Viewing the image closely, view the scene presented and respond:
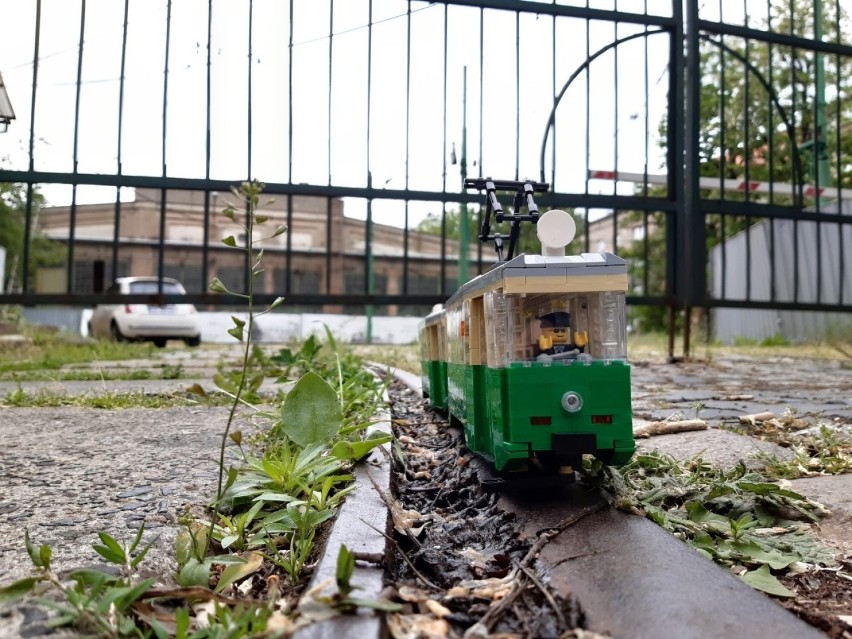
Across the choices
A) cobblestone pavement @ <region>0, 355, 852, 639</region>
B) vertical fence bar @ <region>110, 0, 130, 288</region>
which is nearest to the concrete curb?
cobblestone pavement @ <region>0, 355, 852, 639</region>

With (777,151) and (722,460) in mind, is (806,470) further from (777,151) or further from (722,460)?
(777,151)

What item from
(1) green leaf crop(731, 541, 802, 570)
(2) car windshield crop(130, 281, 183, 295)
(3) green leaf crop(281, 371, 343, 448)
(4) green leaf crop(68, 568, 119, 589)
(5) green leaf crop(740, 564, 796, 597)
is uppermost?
(2) car windshield crop(130, 281, 183, 295)

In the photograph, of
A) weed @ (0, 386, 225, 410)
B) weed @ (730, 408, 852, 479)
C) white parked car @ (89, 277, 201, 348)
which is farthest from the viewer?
white parked car @ (89, 277, 201, 348)

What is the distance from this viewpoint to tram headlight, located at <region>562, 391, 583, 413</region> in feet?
5.94

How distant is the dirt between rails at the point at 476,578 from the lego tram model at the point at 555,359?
0.18 metres

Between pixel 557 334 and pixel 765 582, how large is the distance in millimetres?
789

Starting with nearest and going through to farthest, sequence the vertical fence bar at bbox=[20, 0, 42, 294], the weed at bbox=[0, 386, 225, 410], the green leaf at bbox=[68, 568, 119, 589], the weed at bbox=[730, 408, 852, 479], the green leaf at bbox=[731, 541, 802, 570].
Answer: the green leaf at bbox=[68, 568, 119, 589] → the green leaf at bbox=[731, 541, 802, 570] → the weed at bbox=[730, 408, 852, 479] → the weed at bbox=[0, 386, 225, 410] → the vertical fence bar at bbox=[20, 0, 42, 294]

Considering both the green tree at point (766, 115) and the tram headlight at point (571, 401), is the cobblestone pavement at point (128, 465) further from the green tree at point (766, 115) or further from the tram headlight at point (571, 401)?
the green tree at point (766, 115)

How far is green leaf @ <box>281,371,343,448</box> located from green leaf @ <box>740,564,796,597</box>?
1103 mm

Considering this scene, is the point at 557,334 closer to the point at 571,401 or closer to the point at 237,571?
the point at 571,401

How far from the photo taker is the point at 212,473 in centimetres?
199

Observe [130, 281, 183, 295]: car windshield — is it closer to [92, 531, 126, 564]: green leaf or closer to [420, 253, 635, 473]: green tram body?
[420, 253, 635, 473]: green tram body

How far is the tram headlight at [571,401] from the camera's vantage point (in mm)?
1810

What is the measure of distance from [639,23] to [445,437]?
5273 mm
